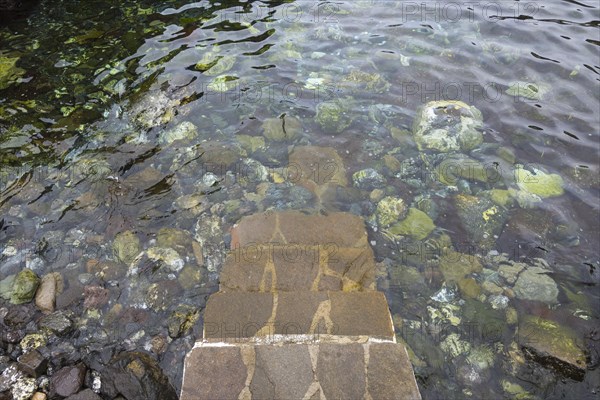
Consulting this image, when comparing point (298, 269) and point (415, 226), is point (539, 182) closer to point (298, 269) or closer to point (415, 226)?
point (415, 226)

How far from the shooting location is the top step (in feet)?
12.9

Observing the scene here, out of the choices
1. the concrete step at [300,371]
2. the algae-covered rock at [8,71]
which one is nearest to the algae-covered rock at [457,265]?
the concrete step at [300,371]

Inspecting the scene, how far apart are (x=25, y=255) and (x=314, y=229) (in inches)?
109

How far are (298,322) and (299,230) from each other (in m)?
1.05

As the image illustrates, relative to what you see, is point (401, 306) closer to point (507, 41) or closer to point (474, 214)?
point (474, 214)

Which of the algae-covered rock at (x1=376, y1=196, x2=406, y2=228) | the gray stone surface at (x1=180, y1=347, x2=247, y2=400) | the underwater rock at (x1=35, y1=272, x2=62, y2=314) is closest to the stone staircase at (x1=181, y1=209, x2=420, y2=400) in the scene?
the gray stone surface at (x1=180, y1=347, x2=247, y2=400)

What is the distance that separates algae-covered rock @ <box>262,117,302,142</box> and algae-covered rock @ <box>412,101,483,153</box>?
147 centimetres

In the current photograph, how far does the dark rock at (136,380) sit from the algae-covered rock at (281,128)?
9.66 ft

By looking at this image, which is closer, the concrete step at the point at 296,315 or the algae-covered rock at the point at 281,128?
the concrete step at the point at 296,315

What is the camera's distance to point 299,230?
4012 millimetres

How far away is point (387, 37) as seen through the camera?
22.8 ft

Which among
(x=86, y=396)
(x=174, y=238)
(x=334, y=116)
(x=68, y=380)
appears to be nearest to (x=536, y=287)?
(x=334, y=116)

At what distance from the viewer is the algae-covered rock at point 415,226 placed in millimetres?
4246

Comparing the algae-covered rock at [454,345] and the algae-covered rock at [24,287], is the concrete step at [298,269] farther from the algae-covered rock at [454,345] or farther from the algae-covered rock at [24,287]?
the algae-covered rock at [24,287]
